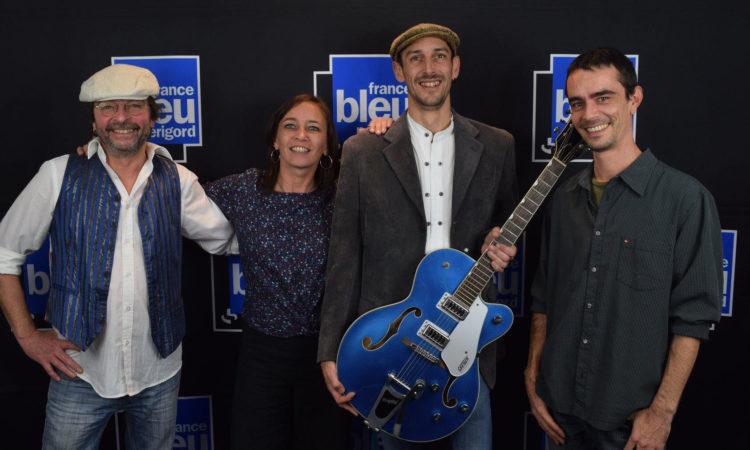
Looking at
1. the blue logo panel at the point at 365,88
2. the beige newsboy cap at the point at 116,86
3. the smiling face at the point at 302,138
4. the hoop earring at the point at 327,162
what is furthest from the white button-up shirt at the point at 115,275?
the blue logo panel at the point at 365,88

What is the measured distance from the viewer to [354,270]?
75.8 inches

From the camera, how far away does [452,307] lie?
5.85 ft

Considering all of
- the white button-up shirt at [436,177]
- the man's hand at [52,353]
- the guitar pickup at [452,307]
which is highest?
the white button-up shirt at [436,177]

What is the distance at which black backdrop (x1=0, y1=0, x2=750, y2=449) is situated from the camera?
242 centimetres

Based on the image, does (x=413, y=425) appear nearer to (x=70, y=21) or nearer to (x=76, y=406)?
(x=76, y=406)

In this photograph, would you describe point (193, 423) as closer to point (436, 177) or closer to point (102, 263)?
point (102, 263)

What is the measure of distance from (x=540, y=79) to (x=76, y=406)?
2.10 meters

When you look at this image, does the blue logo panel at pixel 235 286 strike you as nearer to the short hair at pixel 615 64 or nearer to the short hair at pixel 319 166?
the short hair at pixel 319 166

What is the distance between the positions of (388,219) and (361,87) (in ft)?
2.57

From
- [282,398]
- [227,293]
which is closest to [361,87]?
[227,293]

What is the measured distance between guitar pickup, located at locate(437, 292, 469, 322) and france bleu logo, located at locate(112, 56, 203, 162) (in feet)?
4.29

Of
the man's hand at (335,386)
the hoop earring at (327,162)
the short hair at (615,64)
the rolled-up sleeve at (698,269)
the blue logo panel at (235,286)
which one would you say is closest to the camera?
the rolled-up sleeve at (698,269)

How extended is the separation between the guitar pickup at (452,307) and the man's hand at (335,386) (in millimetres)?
390

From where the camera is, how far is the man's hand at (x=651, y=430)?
5.19 ft
